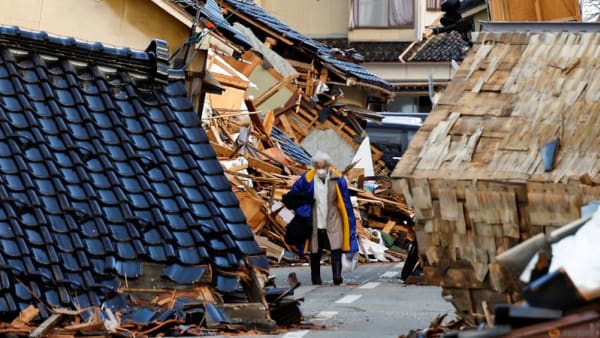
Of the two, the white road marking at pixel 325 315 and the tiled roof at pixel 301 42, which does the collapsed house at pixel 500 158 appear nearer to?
the white road marking at pixel 325 315

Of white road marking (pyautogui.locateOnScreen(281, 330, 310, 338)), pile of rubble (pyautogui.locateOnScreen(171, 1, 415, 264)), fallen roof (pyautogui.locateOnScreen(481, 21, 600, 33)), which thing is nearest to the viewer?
fallen roof (pyautogui.locateOnScreen(481, 21, 600, 33))

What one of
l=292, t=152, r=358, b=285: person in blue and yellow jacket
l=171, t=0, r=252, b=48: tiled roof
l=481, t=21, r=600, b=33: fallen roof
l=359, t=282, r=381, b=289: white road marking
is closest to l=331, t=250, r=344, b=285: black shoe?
l=292, t=152, r=358, b=285: person in blue and yellow jacket

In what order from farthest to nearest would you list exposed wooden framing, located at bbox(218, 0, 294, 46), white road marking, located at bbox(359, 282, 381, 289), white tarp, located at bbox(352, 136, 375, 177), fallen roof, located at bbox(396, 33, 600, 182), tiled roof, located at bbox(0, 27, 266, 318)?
exposed wooden framing, located at bbox(218, 0, 294, 46) < white tarp, located at bbox(352, 136, 375, 177) < white road marking, located at bbox(359, 282, 381, 289) < tiled roof, located at bbox(0, 27, 266, 318) < fallen roof, located at bbox(396, 33, 600, 182)

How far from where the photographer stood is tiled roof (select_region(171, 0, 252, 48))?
73.9 ft

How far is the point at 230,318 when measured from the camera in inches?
633

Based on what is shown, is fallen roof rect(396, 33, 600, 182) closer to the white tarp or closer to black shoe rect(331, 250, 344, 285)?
black shoe rect(331, 250, 344, 285)

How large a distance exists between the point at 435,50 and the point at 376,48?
1.98 meters

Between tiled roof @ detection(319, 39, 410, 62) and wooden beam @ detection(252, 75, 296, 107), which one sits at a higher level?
tiled roof @ detection(319, 39, 410, 62)

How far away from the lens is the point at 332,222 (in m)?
22.3

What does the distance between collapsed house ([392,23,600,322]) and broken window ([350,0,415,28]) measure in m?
44.1

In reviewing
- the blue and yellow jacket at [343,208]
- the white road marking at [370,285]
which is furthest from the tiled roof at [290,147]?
the white road marking at [370,285]

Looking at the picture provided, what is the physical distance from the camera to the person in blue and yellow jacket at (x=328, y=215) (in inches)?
874

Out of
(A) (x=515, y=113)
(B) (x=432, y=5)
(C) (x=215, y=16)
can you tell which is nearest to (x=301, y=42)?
(C) (x=215, y=16)

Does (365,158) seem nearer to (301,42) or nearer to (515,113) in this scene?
(301,42)
